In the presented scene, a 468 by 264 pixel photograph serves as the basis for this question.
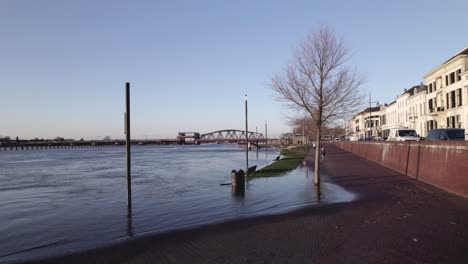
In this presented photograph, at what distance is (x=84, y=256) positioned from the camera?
805 centimetres

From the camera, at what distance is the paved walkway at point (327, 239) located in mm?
7262

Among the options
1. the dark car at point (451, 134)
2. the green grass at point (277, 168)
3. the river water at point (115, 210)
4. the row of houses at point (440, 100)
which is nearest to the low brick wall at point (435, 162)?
the dark car at point (451, 134)

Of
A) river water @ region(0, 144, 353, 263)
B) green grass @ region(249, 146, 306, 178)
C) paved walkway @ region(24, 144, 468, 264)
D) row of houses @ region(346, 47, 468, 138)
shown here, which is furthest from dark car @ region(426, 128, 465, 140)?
paved walkway @ region(24, 144, 468, 264)

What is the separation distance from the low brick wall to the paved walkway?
42.0 inches

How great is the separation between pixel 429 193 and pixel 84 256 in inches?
459

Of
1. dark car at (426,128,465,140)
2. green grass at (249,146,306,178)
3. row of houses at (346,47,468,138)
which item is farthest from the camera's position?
row of houses at (346,47,468,138)

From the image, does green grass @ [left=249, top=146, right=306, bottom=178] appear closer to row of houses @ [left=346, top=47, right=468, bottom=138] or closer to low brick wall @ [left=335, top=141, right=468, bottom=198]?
row of houses @ [left=346, top=47, right=468, bottom=138]

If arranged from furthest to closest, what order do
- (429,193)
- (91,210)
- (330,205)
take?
(91,210)
(429,193)
(330,205)

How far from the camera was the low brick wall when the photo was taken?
41.2 ft

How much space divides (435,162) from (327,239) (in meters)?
9.05

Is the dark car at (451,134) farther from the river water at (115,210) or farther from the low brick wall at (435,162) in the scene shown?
the river water at (115,210)

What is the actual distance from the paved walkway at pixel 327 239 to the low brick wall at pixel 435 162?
3.50ft

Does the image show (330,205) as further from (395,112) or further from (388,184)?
(395,112)

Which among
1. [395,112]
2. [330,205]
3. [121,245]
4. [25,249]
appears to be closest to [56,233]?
[25,249]
